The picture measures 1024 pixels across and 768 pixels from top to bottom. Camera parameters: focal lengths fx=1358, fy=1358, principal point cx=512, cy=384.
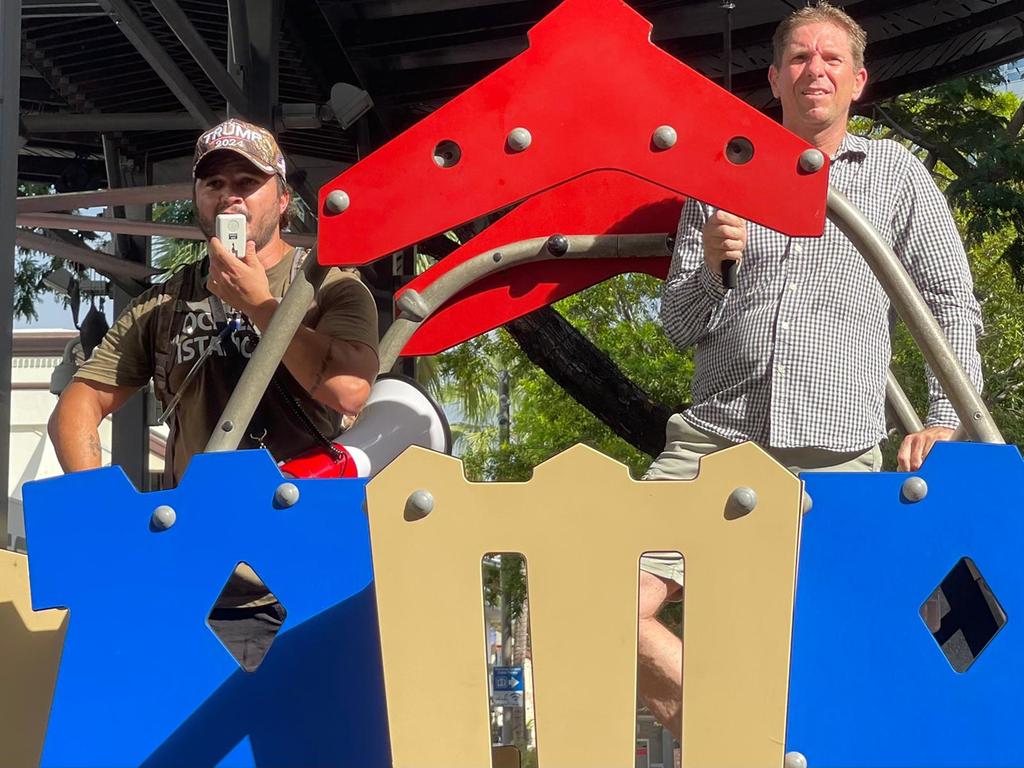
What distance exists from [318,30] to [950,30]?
3.34 meters

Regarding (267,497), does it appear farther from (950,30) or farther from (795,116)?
(950,30)

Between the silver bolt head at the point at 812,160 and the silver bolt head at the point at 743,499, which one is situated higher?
the silver bolt head at the point at 812,160

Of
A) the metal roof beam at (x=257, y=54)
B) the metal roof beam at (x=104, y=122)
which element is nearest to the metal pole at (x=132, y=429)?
the metal roof beam at (x=104, y=122)

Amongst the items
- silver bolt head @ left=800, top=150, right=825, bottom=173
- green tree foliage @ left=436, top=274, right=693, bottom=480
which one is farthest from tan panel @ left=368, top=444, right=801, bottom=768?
green tree foliage @ left=436, top=274, right=693, bottom=480

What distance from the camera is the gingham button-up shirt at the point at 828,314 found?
241 cm

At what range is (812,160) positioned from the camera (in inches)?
73.4

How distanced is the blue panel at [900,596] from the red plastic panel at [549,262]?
4.09 ft

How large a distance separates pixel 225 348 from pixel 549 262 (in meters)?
0.77

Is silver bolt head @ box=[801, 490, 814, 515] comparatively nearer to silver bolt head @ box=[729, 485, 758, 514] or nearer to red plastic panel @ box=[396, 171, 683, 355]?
silver bolt head @ box=[729, 485, 758, 514]

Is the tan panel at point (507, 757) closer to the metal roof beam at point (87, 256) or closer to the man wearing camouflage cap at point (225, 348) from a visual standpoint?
the man wearing camouflage cap at point (225, 348)

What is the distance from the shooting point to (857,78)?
2572mm

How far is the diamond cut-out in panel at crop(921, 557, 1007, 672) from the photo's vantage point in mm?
2400

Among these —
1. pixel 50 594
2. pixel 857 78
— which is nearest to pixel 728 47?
pixel 857 78

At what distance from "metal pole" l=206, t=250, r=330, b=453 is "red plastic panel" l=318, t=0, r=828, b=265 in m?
0.08
